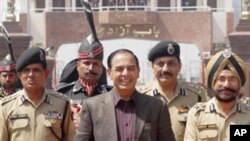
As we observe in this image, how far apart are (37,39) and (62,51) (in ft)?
18.8

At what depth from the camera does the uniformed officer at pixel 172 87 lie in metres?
5.66

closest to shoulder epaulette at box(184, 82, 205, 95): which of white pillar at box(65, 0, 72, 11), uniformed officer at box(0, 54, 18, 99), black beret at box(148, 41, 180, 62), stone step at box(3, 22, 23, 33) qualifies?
black beret at box(148, 41, 180, 62)

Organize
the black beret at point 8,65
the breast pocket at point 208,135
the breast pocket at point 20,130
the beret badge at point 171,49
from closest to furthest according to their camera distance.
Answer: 1. the breast pocket at point 208,135
2. the breast pocket at point 20,130
3. the beret badge at point 171,49
4. the black beret at point 8,65

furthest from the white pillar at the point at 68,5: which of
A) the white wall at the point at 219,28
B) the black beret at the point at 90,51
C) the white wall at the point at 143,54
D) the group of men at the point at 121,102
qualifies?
the black beret at the point at 90,51

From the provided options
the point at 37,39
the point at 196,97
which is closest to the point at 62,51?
the point at 37,39

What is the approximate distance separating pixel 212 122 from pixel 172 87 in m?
1.08

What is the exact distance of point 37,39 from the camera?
3966 centimetres

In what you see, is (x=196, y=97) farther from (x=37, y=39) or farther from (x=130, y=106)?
(x=37, y=39)

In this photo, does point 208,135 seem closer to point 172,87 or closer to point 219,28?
point 172,87

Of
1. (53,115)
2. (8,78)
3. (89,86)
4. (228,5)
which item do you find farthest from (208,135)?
(228,5)

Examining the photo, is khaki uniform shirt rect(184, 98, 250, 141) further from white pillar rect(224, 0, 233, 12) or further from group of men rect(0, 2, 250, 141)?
white pillar rect(224, 0, 233, 12)

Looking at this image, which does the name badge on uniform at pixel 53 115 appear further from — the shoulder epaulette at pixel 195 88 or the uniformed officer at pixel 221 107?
the shoulder epaulette at pixel 195 88

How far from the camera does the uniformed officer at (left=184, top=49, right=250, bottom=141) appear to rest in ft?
15.7

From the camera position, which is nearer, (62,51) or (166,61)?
(166,61)
